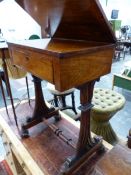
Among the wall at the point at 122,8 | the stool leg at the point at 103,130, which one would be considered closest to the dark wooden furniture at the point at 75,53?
the stool leg at the point at 103,130

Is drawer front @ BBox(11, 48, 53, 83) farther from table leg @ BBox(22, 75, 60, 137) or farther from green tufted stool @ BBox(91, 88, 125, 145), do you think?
green tufted stool @ BBox(91, 88, 125, 145)

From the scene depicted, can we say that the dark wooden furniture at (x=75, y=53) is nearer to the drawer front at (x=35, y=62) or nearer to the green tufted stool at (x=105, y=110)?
the drawer front at (x=35, y=62)

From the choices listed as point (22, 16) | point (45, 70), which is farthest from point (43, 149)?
point (22, 16)

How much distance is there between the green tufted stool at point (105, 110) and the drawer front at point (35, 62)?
0.96 m

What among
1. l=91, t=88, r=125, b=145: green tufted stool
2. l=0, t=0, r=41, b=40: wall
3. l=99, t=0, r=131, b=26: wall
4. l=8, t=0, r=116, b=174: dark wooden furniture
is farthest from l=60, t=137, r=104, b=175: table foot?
l=99, t=0, r=131, b=26: wall

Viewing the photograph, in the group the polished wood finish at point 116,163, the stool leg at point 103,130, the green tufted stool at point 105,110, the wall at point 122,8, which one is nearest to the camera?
the polished wood finish at point 116,163

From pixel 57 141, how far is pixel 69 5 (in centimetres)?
87

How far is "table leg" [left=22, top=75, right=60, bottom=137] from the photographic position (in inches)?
46.8

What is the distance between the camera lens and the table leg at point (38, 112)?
3.90 feet

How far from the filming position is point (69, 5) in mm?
655

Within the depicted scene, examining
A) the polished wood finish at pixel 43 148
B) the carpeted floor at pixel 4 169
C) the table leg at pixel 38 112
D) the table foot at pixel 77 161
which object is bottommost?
the carpeted floor at pixel 4 169

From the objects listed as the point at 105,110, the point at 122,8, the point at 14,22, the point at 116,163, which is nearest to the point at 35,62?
the point at 116,163

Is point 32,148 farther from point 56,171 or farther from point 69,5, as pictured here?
point 69,5

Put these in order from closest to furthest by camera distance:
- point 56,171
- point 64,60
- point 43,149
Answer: point 64,60 → point 56,171 → point 43,149
